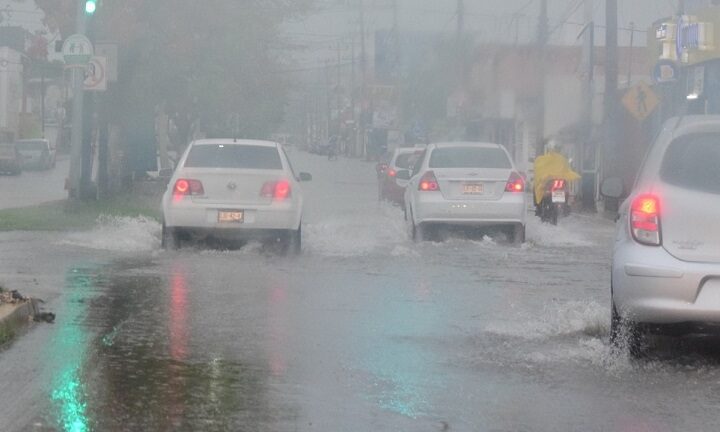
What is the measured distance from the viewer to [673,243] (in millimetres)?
8484

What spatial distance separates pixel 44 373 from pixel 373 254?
361 inches

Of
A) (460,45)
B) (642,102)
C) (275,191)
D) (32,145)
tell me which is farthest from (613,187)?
(32,145)

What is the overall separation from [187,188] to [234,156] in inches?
40.5

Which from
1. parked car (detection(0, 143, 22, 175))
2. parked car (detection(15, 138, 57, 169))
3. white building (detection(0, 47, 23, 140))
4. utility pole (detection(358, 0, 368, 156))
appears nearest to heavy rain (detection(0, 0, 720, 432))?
parked car (detection(0, 143, 22, 175))

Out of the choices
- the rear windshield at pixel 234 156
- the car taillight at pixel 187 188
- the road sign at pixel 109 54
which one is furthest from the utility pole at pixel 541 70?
the car taillight at pixel 187 188

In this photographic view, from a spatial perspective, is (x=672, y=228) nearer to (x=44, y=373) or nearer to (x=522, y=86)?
(x=44, y=373)

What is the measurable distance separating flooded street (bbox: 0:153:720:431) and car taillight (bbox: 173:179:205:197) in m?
0.83

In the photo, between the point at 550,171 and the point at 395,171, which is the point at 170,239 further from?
the point at 395,171

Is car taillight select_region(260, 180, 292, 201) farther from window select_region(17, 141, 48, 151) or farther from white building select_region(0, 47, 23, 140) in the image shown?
white building select_region(0, 47, 23, 140)

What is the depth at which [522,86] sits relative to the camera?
38.2m

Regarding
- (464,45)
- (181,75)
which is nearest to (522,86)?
(181,75)

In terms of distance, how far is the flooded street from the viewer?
7195mm

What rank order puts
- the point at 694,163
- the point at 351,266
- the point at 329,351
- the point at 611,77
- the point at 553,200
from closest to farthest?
1. the point at 694,163
2. the point at 329,351
3. the point at 351,266
4. the point at 553,200
5. the point at 611,77

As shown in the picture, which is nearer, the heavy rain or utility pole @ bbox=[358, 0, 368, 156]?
the heavy rain
